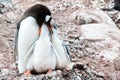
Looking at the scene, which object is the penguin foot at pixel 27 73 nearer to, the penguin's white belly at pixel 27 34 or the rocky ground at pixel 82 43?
the rocky ground at pixel 82 43

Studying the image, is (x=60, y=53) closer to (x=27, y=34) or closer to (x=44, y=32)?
(x=44, y=32)

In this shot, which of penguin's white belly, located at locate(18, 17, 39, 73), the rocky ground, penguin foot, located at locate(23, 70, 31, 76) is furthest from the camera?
the rocky ground

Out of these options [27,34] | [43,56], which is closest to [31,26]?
[27,34]

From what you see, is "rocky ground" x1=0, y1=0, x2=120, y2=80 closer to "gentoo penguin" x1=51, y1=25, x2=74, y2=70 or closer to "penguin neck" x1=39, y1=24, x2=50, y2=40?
"gentoo penguin" x1=51, y1=25, x2=74, y2=70

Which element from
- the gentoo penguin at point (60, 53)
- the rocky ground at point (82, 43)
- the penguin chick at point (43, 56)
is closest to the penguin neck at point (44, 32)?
the penguin chick at point (43, 56)

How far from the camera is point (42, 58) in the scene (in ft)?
13.9

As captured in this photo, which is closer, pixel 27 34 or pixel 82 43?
pixel 27 34

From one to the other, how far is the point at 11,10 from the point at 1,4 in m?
0.23

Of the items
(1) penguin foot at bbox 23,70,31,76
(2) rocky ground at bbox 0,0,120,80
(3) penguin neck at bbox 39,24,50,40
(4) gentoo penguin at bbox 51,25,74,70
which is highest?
(3) penguin neck at bbox 39,24,50,40

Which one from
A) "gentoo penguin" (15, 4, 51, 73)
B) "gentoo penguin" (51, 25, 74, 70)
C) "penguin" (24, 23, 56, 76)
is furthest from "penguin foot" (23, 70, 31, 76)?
"gentoo penguin" (51, 25, 74, 70)

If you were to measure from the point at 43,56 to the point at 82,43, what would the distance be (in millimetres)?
1964

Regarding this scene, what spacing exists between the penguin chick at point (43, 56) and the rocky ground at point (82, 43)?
0.11 meters

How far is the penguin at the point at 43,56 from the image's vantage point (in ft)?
13.7

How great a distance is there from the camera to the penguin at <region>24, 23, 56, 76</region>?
13.7ft
